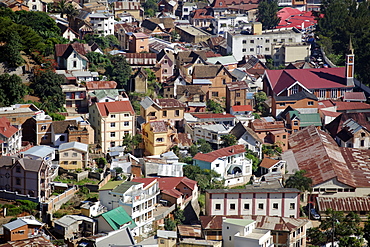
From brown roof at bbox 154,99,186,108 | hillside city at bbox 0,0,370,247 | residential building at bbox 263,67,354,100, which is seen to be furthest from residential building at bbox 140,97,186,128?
residential building at bbox 263,67,354,100

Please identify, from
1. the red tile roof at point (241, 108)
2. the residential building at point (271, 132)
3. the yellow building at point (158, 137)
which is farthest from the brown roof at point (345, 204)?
the red tile roof at point (241, 108)

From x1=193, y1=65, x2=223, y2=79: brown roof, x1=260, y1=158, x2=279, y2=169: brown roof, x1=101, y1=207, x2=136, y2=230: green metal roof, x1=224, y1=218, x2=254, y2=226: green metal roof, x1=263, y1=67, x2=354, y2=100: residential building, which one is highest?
x1=193, y1=65, x2=223, y2=79: brown roof

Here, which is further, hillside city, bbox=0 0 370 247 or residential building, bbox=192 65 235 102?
residential building, bbox=192 65 235 102

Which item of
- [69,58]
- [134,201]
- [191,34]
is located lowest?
[134,201]

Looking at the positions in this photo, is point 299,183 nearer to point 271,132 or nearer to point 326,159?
point 326,159

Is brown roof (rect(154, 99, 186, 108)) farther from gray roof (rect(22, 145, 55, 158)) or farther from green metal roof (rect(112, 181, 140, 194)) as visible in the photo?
green metal roof (rect(112, 181, 140, 194))

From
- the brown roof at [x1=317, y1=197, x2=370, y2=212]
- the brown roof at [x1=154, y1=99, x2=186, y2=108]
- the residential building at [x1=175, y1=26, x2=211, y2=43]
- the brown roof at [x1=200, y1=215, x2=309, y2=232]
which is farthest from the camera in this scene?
the residential building at [x1=175, y1=26, x2=211, y2=43]

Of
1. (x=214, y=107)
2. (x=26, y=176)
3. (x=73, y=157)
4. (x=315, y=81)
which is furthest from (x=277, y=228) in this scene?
(x=315, y=81)
